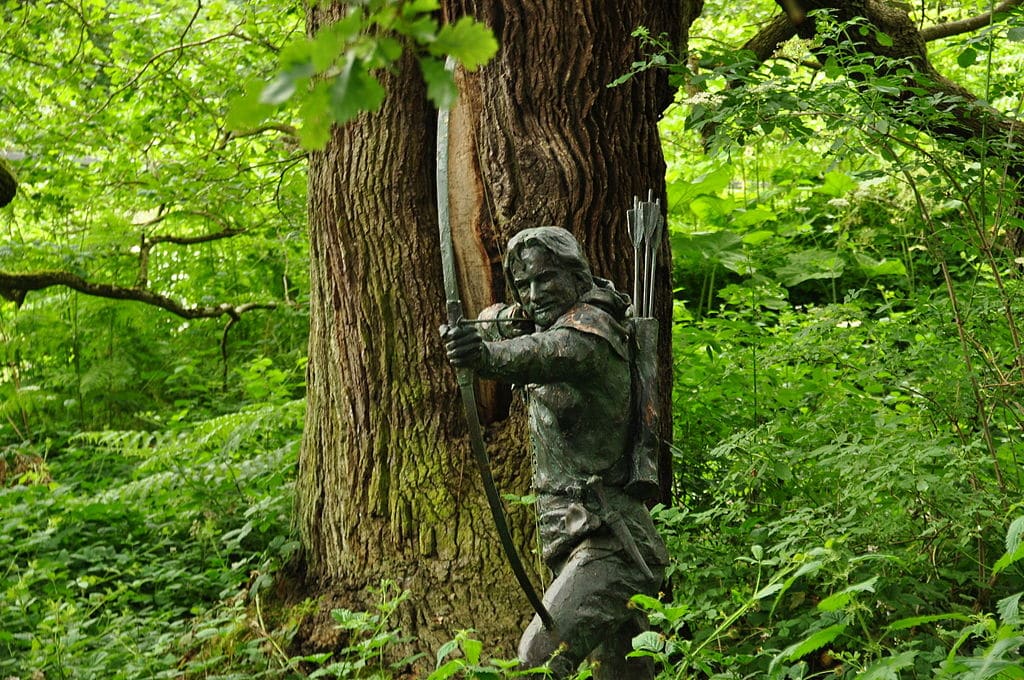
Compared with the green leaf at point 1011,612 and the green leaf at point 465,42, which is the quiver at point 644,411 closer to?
the green leaf at point 1011,612

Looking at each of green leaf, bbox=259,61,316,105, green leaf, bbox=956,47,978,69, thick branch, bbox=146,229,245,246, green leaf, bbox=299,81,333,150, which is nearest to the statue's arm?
green leaf, bbox=299,81,333,150

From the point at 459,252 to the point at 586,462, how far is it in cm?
161

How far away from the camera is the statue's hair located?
3.78m

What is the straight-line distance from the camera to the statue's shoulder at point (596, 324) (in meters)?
3.70

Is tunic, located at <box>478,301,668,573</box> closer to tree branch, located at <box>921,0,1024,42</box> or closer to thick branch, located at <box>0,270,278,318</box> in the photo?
thick branch, located at <box>0,270,278,318</box>

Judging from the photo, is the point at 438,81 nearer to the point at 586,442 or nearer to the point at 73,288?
the point at 586,442

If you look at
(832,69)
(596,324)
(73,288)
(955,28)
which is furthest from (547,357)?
(955,28)

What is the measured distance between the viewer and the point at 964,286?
6.35 metres

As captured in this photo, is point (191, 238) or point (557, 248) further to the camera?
point (191, 238)

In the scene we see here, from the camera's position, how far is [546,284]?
379cm

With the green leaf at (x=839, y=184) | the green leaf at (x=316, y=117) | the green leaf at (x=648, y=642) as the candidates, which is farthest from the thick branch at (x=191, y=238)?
the green leaf at (x=316, y=117)

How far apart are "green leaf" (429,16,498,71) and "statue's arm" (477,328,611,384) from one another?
1773mm

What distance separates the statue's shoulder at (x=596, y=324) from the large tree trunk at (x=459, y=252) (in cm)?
116

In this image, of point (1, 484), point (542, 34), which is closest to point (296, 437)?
point (1, 484)
